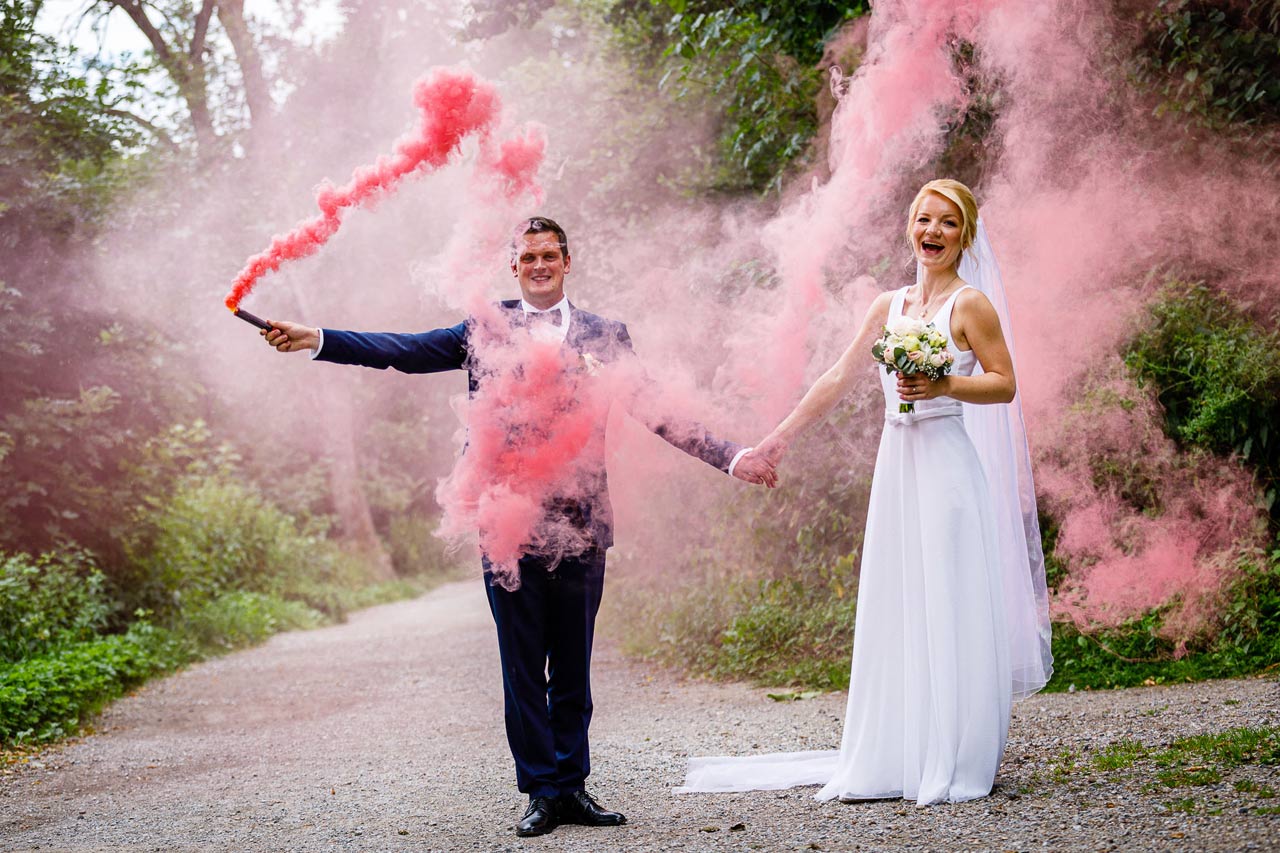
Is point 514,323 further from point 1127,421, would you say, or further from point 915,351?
point 1127,421

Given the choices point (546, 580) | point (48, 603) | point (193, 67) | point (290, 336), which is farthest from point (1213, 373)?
point (193, 67)

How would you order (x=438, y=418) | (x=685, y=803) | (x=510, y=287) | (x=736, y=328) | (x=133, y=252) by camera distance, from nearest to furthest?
(x=685, y=803) < (x=736, y=328) < (x=510, y=287) < (x=133, y=252) < (x=438, y=418)

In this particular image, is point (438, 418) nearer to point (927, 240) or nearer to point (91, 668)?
point (91, 668)

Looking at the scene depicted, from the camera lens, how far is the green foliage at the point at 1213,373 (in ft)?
22.2

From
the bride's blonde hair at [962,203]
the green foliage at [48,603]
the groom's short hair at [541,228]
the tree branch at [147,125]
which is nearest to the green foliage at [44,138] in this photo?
the tree branch at [147,125]

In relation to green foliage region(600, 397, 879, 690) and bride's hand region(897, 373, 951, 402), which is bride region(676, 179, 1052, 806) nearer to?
bride's hand region(897, 373, 951, 402)

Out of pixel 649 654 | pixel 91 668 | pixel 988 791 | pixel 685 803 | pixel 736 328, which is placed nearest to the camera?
pixel 988 791

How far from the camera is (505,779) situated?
538 cm

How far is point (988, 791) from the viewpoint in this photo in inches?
159

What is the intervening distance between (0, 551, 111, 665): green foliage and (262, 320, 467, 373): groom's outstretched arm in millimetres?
5448

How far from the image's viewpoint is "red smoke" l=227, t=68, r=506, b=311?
4676mm

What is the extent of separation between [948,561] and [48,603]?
829 centimetres

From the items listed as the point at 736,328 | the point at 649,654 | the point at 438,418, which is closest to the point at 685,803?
the point at 736,328

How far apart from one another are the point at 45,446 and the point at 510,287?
4.54 meters
